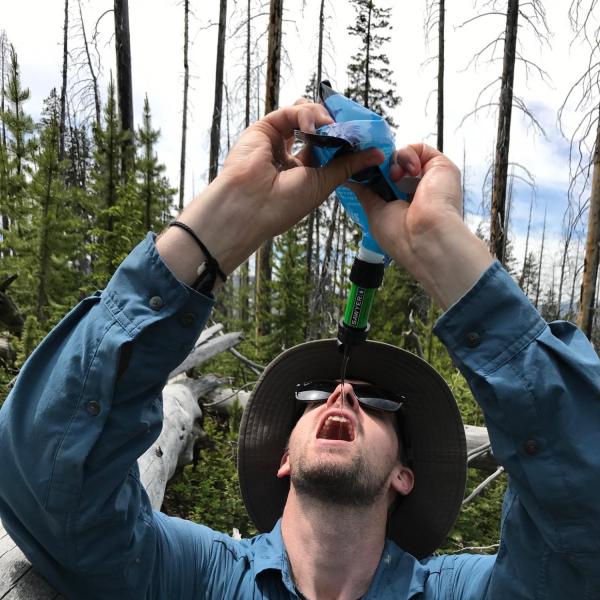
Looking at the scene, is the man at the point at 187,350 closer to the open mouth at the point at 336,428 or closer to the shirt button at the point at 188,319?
the shirt button at the point at 188,319

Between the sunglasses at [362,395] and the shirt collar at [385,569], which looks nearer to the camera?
the shirt collar at [385,569]

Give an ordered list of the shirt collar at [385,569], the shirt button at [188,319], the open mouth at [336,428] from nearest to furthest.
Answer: the shirt button at [188,319]
the shirt collar at [385,569]
the open mouth at [336,428]

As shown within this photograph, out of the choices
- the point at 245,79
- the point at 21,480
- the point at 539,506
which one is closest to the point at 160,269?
the point at 21,480

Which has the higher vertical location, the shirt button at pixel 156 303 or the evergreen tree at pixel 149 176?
the evergreen tree at pixel 149 176

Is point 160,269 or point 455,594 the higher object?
point 160,269

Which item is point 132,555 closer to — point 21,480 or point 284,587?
point 21,480

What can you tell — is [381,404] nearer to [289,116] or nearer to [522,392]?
[522,392]

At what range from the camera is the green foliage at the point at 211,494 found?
19.1 feet

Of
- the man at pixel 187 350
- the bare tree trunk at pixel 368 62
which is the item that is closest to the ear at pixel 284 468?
the man at pixel 187 350

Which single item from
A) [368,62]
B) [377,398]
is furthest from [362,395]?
[368,62]

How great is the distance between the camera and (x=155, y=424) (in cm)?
160

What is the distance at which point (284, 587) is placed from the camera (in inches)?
80.1

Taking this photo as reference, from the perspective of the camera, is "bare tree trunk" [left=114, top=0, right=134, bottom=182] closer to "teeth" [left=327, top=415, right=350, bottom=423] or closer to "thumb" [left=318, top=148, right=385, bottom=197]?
"teeth" [left=327, top=415, right=350, bottom=423]

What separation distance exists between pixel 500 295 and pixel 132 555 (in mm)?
1337
